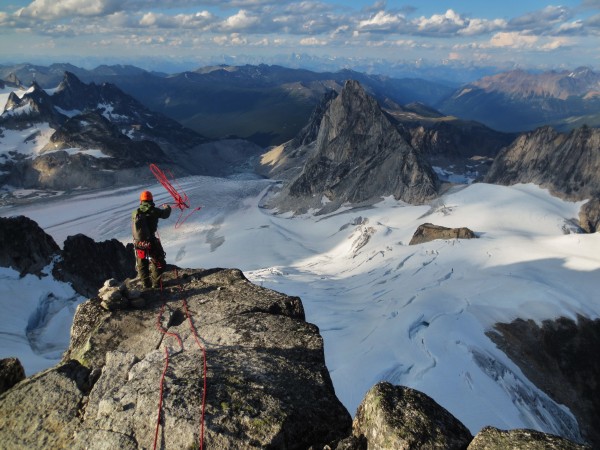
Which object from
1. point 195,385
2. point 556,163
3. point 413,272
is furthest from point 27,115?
point 195,385

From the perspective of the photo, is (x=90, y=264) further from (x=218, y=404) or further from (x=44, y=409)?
(x=218, y=404)

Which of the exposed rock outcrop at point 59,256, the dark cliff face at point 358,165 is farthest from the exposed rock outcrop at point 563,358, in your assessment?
the dark cliff face at point 358,165

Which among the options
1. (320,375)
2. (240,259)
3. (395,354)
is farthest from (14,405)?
(240,259)

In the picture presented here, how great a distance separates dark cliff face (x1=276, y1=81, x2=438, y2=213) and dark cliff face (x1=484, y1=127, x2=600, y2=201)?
29.3m

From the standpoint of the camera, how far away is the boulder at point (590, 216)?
96969 millimetres

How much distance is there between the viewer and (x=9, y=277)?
5691 cm

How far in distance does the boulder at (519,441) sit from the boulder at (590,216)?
4107 inches

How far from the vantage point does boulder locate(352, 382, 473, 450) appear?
811 cm

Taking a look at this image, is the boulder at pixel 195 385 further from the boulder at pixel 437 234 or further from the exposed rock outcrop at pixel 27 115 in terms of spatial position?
the exposed rock outcrop at pixel 27 115

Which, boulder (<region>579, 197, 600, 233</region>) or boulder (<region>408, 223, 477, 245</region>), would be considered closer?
boulder (<region>408, 223, 477, 245</region>)

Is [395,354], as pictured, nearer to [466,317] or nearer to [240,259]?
[466,317]

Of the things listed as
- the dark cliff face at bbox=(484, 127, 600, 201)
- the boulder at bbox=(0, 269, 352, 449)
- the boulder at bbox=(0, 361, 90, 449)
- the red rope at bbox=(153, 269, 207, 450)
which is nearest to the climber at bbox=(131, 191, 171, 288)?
the red rope at bbox=(153, 269, 207, 450)

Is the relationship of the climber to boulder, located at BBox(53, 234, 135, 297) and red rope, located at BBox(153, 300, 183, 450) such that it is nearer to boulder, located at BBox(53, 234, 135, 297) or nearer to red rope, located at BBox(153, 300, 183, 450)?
red rope, located at BBox(153, 300, 183, 450)

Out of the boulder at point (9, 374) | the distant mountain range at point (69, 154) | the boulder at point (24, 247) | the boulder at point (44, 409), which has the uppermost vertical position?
the boulder at point (44, 409)
